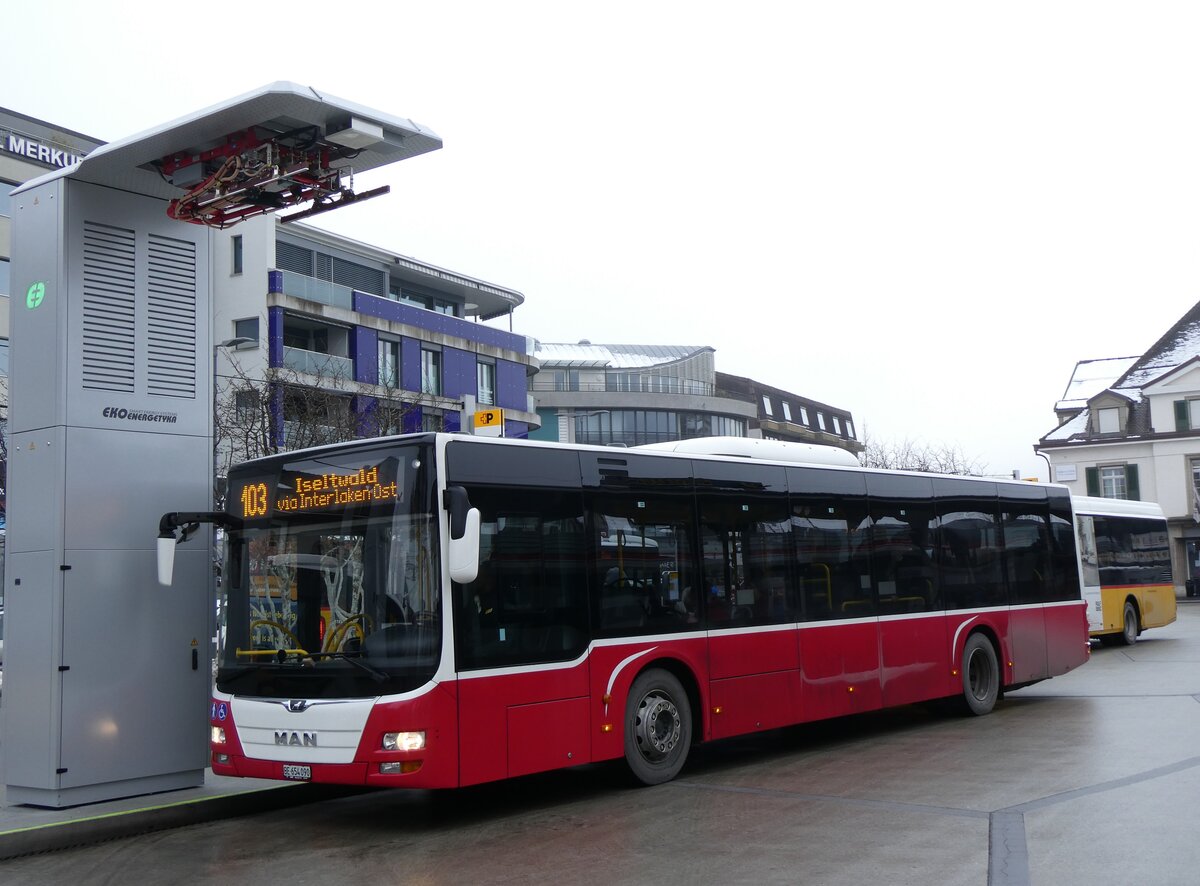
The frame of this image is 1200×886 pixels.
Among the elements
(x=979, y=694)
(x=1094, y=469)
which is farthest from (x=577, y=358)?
(x=979, y=694)

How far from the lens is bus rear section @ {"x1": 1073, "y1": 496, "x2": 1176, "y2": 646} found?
2644 centimetres

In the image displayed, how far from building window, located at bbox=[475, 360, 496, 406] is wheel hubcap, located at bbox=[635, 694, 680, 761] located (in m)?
44.4

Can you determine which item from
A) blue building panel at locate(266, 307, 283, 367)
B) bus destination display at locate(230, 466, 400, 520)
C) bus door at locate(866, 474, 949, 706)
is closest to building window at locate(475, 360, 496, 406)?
blue building panel at locate(266, 307, 283, 367)

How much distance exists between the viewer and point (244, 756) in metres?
9.68

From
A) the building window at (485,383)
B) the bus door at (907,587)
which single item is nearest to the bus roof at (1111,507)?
the bus door at (907,587)

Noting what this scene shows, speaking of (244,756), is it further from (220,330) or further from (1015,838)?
(220,330)

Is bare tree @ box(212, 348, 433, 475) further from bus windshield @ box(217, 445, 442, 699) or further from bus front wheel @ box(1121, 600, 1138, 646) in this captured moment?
bus front wheel @ box(1121, 600, 1138, 646)

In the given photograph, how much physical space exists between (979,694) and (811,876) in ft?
29.1

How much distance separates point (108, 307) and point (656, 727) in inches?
233

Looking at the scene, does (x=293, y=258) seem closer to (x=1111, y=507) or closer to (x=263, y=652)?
(x=1111, y=507)

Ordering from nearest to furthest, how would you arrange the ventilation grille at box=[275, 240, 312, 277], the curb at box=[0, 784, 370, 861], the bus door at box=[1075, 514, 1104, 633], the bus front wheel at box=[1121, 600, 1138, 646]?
1. the curb at box=[0, 784, 370, 861]
2. the bus door at box=[1075, 514, 1104, 633]
3. the bus front wheel at box=[1121, 600, 1138, 646]
4. the ventilation grille at box=[275, 240, 312, 277]

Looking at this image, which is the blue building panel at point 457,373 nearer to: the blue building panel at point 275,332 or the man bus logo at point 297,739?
the blue building panel at point 275,332

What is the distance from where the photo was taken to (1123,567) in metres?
27.5

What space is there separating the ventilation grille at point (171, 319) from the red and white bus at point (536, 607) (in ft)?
4.06
